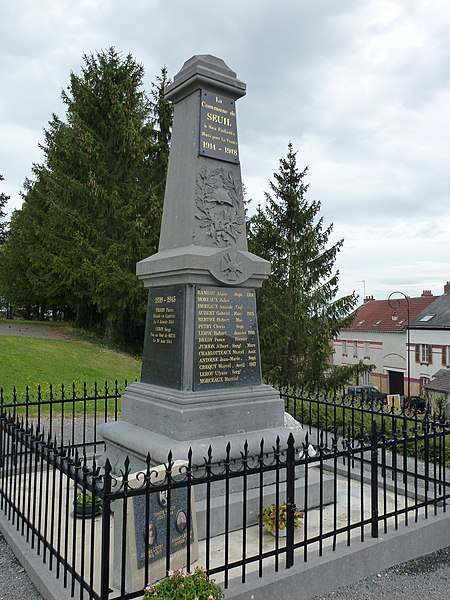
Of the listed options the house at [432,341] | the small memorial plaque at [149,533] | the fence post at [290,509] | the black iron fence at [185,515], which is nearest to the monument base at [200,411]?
the black iron fence at [185,515]

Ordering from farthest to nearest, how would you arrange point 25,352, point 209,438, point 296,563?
point 25,352 < point 209,438 < point 296,563

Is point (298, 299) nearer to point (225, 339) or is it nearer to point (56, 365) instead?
point (56, 365)

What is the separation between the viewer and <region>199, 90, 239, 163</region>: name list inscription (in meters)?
5.66

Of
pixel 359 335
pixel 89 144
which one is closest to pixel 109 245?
pixel 89 144

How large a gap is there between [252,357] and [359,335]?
1478 inches

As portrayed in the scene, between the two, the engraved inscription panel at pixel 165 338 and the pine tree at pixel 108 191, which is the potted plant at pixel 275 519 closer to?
the engraved inscription panel at pixel 165 338

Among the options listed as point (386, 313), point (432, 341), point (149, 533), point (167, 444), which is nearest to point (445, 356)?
point (432, 341)

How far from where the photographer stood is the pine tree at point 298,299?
58.4 feet

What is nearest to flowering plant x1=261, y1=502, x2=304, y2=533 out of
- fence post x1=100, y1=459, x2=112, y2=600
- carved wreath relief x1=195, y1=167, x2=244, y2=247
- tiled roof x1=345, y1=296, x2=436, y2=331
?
fence post x1=100, y1=459, x2=112, y2=600

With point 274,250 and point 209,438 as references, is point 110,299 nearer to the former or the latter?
point 274,250

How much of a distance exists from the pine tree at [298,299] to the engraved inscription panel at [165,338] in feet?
39.1

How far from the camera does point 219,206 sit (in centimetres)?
564

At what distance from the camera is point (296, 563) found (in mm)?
3625

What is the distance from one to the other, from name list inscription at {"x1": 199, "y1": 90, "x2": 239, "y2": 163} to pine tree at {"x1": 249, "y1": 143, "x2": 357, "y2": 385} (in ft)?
39.4
